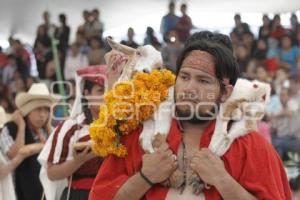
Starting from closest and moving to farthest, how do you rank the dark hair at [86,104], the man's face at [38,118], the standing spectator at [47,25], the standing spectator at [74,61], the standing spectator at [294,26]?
the dark hair at [86,104], the man's face at [38,118], the standing spectator at [294,26], the standing spectator at [74,61], the standing spectator at [47,25]

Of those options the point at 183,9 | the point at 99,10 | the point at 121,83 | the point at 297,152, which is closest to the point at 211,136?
Result: the point at 121,83

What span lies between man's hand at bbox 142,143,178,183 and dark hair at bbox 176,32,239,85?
0.38m

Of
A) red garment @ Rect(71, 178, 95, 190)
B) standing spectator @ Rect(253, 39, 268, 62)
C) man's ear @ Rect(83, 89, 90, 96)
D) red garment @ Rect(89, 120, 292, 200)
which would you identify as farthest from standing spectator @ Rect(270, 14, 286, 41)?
red garment @ Rect(89, 120, 292, 200)

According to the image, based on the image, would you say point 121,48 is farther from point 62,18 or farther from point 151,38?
point 62,18

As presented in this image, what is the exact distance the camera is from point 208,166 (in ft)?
9.05

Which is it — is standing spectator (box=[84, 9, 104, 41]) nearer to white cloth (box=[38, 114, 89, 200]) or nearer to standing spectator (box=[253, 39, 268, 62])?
standing spectator (box=[253, 39, 268, 62])

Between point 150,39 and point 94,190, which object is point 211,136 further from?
point 150,39

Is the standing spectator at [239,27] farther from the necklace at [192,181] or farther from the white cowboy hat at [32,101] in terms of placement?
the necklace at [192,181]

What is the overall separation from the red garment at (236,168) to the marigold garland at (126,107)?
0.15 feet

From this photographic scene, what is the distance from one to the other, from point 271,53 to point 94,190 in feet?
24.8

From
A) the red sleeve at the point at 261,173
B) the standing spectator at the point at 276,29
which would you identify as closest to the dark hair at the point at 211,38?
the red sleeve at the point at 261,173

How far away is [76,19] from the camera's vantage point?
1196 cm

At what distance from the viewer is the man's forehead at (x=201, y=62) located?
2842mm

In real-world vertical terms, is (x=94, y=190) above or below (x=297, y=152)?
above
